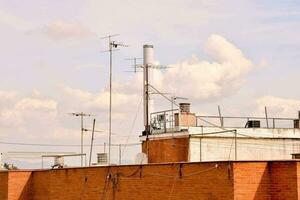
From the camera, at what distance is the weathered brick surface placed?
70.7 feet

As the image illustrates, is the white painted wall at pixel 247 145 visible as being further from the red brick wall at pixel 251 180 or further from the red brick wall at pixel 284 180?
the red brick wall at pixel 284 180

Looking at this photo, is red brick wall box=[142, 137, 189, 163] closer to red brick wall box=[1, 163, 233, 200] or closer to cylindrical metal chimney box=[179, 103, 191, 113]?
cylindrical metal chimney box=[179, 103, 191, 113]

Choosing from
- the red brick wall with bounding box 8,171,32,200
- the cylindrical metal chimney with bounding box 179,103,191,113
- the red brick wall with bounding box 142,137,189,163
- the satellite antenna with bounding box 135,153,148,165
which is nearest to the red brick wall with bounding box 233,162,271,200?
the satellite antenna with bounding box 135,153,148,165

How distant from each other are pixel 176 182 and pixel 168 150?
14297 millimetres

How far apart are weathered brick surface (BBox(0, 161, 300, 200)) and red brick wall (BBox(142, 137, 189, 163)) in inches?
319

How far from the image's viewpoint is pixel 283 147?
39438 mm

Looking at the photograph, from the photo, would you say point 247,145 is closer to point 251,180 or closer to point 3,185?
point 3,185

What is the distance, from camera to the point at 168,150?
38.4 meters

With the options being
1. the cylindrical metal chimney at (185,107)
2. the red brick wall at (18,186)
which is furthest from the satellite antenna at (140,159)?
the cylindrical metal chimney at (185,107)

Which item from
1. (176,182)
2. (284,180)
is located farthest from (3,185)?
(284,180)

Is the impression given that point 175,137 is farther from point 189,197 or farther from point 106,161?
point 189,197

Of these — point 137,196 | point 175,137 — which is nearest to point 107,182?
point 137,196

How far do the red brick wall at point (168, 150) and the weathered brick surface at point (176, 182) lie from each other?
811 cm

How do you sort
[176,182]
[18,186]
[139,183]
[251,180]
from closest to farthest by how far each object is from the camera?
[251,180], [176,182], [139,183], [18,186]
